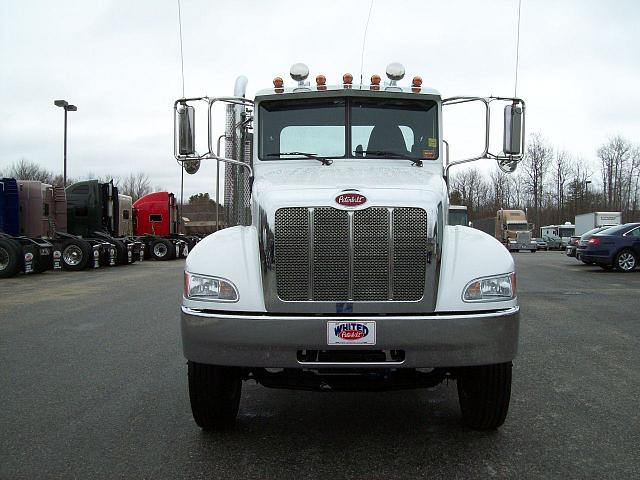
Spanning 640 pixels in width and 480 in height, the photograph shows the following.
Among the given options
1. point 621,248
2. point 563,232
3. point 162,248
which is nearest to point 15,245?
point 162,248

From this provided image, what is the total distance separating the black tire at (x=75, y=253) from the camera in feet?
67.5

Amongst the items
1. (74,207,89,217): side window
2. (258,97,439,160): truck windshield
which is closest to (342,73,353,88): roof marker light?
(258,97,439,160): truck windshield

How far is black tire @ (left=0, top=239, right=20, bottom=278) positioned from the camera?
17.3 meters

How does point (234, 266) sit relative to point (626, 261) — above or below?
above

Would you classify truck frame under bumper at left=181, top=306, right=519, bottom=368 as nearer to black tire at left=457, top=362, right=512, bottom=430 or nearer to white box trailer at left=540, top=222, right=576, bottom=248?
black tire at left=457, top=362, right=512, bottom=430

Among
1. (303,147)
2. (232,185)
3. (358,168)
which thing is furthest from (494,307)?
(232,185)

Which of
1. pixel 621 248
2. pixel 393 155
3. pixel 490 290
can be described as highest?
pixel 393 155

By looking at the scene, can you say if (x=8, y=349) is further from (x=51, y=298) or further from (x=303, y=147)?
(x=51, y=298)

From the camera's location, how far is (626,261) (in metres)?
19.2

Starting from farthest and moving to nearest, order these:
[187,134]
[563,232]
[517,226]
Result: [563,232]
[517,226]
[187,134]

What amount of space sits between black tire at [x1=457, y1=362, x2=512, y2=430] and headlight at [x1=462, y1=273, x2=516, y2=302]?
0.45m

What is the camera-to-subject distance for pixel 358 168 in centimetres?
484

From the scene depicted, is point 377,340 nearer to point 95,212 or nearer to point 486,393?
point 486,393

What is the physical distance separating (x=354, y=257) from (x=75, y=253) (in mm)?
19005
